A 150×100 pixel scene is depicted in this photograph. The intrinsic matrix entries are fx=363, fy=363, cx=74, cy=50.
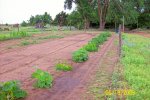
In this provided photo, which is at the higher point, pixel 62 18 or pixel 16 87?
pixel 62 18

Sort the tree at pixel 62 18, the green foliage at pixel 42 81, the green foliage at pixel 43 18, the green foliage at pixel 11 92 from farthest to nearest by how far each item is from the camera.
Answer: the green foliage at pixel 43 18
the tree at pixel 62 18
the green foliage at pixel 42 81
the green foliage at pixel 11 92

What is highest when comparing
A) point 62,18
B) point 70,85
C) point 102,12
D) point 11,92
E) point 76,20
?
point 102,12

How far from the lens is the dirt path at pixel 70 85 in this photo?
28.8ft

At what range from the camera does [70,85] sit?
10109 millimetres

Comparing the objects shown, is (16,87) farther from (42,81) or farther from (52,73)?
(52,73)

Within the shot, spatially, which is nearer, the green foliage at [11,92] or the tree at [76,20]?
the green foliage at [11,92]

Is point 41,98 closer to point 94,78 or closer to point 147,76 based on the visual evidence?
point 94,78

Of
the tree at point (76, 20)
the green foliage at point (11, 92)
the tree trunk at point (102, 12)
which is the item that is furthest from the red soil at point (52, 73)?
the tree at point (76, 20)

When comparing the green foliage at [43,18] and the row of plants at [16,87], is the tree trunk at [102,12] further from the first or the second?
the row of plants at [16,87]

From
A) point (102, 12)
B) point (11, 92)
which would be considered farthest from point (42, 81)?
point (102, 12)

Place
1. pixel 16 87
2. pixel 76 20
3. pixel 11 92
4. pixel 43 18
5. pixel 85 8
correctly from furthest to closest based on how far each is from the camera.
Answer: pixel 43 18, pixel 76 20, pixel 85 8, pixel 16 87, pixel 11 92

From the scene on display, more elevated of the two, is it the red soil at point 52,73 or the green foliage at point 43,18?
the green foliage at point 43,18

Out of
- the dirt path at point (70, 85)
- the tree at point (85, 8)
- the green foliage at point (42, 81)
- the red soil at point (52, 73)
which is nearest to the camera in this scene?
the dirt path at point (70, 85)

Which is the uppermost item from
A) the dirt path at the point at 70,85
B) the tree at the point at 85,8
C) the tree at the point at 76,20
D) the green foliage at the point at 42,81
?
the tree at the point at 85,8
